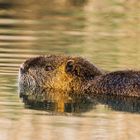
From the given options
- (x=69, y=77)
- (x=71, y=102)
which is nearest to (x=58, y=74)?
(x=69, y=77)

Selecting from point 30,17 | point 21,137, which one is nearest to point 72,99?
point 21,137

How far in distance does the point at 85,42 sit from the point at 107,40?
0.86 metres

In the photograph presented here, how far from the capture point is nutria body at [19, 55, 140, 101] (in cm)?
1382

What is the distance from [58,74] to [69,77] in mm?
172

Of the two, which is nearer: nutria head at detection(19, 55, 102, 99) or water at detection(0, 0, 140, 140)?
water at detection(0, 0, 140, 140)

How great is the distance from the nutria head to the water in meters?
0.31

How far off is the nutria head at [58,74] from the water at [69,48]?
312 mm

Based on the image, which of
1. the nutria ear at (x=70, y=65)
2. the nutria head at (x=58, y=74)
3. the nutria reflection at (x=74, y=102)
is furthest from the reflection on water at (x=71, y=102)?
the nutria ear at (x=70, y=65)

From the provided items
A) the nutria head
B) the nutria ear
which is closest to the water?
the nutria head

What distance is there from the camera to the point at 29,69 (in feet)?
46.9

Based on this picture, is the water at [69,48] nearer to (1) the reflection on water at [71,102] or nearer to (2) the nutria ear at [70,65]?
(1) the reflection on water at [71,102]

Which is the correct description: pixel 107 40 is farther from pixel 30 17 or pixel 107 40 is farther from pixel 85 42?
pixel 30 17

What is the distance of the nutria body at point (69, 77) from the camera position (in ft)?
45.3

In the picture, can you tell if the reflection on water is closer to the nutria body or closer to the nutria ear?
the nutria body
